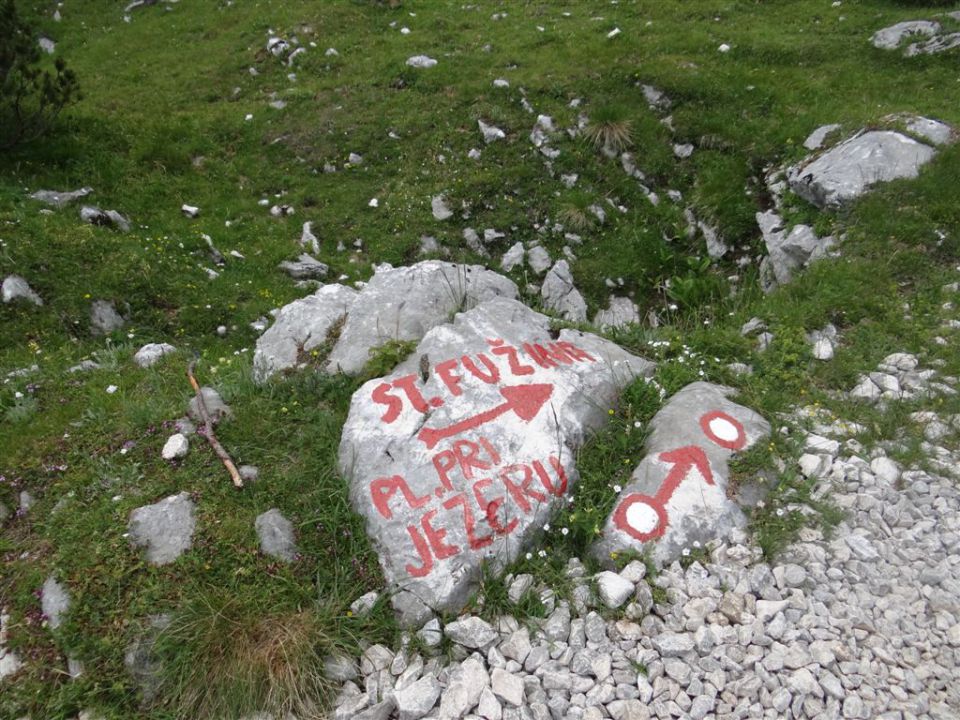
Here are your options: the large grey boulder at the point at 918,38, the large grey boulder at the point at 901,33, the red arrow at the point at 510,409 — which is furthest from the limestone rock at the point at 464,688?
the large grey boulder at the point at 901,33

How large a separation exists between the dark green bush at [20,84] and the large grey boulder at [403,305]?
9.52 m

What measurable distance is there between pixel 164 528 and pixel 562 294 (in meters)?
7.49

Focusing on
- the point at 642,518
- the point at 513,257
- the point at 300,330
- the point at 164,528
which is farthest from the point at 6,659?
the point at 513,257

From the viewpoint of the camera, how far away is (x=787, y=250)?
9.41 m

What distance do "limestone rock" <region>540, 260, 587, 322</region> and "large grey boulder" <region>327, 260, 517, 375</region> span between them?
202cm

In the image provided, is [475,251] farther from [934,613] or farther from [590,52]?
[934,613]

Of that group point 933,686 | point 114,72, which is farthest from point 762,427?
point 114,72

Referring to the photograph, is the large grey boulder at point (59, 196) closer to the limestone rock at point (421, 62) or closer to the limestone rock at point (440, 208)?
the limestone rock at point (440, 208)

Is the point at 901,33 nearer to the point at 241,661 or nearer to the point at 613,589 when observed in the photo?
the point at 613,589

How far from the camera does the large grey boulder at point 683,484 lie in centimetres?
483

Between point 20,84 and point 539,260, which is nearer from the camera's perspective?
point 539,260

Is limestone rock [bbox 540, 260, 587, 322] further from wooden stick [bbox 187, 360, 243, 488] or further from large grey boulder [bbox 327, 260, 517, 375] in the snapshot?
wooden stick [bbox 187, 360, 243, 488]

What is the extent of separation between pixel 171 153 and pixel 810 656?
1503 cm

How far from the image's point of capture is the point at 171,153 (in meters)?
13.8
